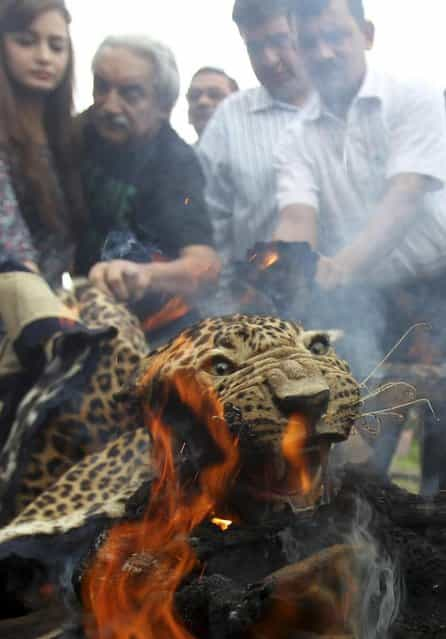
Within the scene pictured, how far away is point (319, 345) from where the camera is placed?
3453mm

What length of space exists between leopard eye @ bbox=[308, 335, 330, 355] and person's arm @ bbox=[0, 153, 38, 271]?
166cm

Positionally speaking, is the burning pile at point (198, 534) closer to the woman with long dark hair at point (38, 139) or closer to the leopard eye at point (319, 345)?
the leopard eye at point (319, 345)

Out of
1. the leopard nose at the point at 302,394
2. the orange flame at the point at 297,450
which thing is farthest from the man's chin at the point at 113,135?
the orange flame at the point at 297,450

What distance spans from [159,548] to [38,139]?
254cm

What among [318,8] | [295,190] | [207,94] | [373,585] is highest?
[318,8]

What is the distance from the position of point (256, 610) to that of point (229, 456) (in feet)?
2.56

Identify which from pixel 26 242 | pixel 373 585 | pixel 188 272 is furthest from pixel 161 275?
pixel 373 585

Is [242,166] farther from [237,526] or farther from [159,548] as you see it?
[159,548]

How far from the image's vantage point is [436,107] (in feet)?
14.8

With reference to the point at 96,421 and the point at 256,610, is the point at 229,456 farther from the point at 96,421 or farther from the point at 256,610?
the point at 96,421

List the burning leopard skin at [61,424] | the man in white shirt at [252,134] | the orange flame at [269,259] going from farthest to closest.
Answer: the man in white shirt at [252,134], the orange flame at [269,259], the burning leopard skin at [61,424]

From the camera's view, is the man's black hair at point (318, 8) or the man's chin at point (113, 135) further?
the man's chin at point (113, 135)

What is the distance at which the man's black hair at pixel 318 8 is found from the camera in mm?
4488

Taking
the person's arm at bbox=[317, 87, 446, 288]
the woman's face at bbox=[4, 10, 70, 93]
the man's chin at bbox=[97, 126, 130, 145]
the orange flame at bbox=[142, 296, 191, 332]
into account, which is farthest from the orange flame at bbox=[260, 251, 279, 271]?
the woman's face at bbox=[4, 10, 70, 93]
